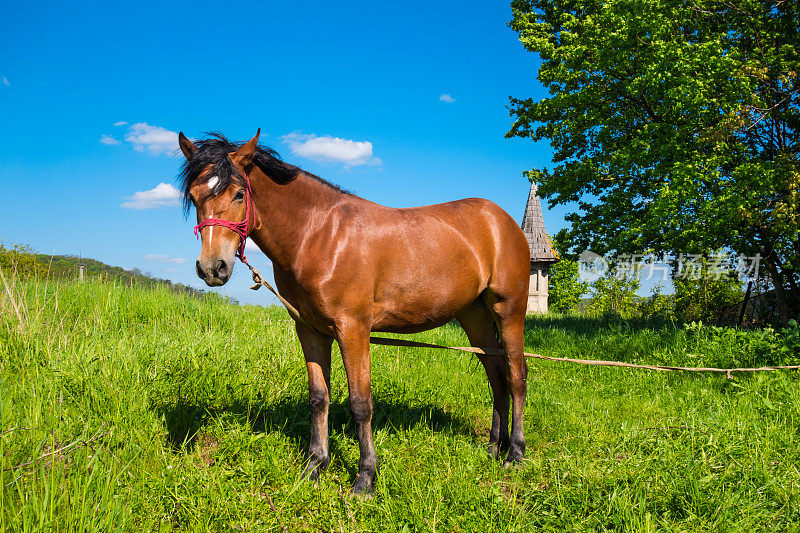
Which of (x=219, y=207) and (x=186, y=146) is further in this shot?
(x=186, y=146)

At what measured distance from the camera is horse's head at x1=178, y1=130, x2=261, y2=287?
2.94m

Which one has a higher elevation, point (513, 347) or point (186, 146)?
point (186, 146)

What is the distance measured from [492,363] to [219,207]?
2.78 meters

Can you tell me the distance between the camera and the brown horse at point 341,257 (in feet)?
10.0

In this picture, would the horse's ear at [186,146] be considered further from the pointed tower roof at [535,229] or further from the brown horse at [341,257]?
the pointed tower roof at [535,229]

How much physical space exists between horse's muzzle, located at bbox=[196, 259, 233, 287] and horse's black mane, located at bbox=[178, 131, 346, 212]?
0.42 meters

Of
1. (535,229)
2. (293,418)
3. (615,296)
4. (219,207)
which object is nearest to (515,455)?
(293,418)

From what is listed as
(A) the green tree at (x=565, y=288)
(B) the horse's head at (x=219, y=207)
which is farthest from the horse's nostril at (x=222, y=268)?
(A) the green tree at (x=565, y=288)

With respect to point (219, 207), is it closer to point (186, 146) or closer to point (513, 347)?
point (186, 146)

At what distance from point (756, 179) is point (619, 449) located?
8.50m

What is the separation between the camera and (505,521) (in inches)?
120

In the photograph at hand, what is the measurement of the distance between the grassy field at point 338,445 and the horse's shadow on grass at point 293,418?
0.02m

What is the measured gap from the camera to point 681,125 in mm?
11406

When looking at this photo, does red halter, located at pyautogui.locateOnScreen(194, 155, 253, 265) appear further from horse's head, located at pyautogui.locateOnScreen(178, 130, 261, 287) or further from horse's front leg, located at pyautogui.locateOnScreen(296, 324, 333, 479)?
horse's front leg, located at pyautogui.locateOnScreen(296, 324, 333, 479)
